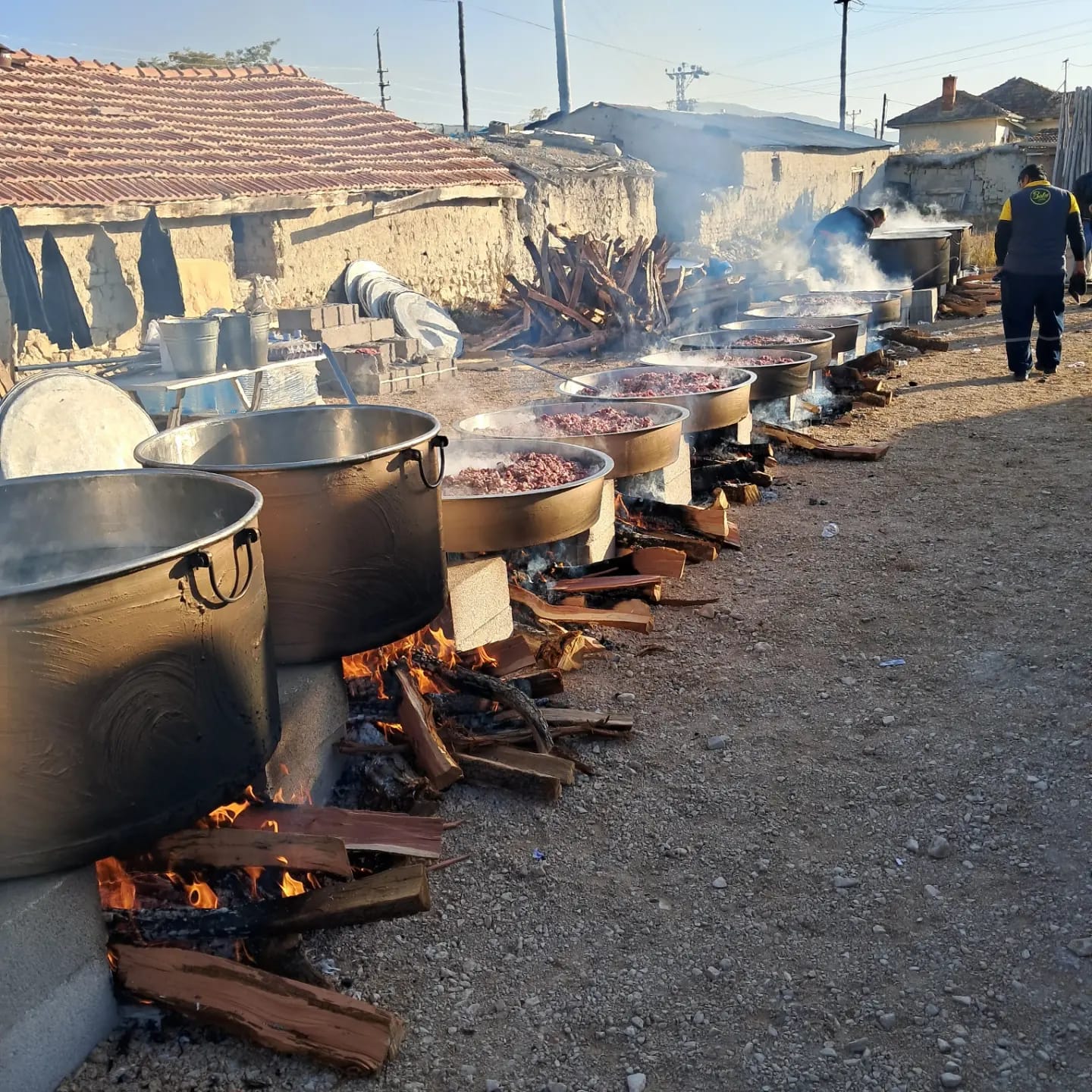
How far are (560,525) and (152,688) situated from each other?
8.56ft

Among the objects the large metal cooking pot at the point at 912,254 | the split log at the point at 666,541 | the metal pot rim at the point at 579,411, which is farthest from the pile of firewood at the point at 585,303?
the split log at the point at 666,541

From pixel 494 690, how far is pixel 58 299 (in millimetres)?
7308

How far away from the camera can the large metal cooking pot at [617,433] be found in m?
5.68

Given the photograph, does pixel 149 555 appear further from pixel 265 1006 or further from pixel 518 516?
pixel 518 516

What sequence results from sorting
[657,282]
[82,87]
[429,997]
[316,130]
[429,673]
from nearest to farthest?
[429,997]
[429,673]
[82,87]
[657,282]
[316,130]

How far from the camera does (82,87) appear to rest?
1383 centimetres

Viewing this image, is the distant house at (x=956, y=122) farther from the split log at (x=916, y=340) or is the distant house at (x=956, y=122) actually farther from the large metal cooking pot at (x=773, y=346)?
the large metal cooking pot at (x=773, y=346)

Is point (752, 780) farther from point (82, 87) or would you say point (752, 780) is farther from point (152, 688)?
point (82, 87)

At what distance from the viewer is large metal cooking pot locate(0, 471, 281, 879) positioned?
217 centimetres

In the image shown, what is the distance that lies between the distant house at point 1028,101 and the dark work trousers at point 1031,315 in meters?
39.3

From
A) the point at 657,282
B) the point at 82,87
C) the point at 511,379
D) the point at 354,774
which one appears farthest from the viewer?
the point at 657,282

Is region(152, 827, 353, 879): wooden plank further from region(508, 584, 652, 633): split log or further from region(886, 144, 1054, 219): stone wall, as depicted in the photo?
region(886, 144, 1054, 219): stone wall

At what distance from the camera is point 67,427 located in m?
3.99

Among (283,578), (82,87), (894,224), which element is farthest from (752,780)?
(894,224)
